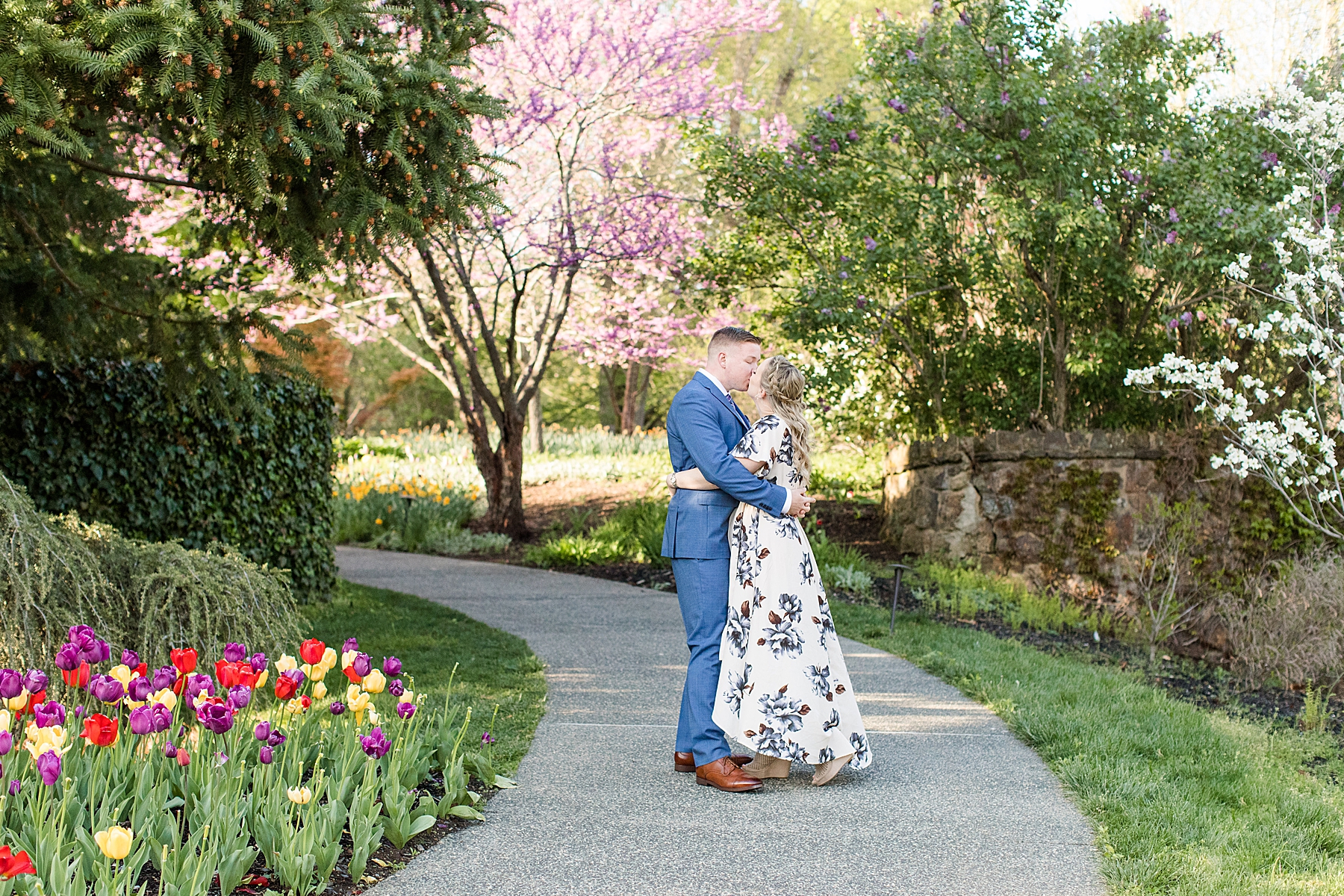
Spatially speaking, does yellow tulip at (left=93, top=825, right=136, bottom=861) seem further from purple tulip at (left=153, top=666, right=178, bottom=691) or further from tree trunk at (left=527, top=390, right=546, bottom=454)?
tree trunk at (left=527, top=390, right=546, bottom=454)

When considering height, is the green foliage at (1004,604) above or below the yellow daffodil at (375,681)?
below

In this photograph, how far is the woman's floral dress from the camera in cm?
394

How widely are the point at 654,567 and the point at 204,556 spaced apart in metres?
5.21

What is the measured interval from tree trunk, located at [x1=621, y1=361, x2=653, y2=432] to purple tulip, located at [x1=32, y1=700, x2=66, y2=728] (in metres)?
18.9

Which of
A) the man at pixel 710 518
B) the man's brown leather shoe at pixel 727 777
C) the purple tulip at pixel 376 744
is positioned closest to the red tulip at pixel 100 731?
the purple tulip at pixel 376 744

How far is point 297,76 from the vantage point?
4.21m

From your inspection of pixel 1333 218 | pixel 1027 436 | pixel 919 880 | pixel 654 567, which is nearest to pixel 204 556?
pixel 919 880

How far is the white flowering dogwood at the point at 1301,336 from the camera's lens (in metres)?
6.93

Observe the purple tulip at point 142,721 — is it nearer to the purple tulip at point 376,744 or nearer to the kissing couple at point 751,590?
the purple tulip at point 376,744

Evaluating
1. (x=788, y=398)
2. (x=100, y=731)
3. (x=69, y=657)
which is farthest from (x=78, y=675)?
(x=788, y=398)

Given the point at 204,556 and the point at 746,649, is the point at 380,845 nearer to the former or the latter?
the point at 746,649

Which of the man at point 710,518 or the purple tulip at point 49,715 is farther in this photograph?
the man at point 710,518

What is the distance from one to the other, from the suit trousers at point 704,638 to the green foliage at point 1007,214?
5227 millimetres

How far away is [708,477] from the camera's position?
12.8 ft
